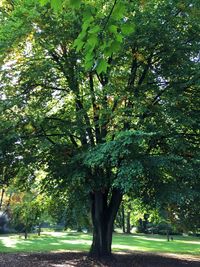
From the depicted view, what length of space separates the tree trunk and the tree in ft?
0.14

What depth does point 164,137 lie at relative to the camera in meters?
12.3

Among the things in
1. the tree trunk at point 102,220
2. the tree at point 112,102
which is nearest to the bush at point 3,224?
the tree trunk at point 102,220

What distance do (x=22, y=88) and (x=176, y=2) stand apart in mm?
6319

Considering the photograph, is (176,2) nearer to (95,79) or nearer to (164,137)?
(164,137)

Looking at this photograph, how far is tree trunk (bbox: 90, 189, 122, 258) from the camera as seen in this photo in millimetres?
15008

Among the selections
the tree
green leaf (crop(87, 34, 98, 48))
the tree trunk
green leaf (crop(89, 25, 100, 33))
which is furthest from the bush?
green leaf (crop(89, 25, 100, 33))

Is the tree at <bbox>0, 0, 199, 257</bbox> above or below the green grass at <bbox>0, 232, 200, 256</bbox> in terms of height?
above

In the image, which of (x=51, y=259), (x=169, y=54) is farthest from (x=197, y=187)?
(x=51, y=259)

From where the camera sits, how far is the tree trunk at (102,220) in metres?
15.0

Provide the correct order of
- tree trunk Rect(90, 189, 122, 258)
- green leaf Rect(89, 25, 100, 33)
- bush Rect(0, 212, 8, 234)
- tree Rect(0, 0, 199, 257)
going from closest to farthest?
green leaf Rect(89, 25, 100, 33)
tree Rect(0, 0, 199, 257)
tree trunk Rect(90, 189, 122, 258)
bush Rect(0, 212, 8, 234)

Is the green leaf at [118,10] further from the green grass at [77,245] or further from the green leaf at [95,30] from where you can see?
the green grass at [77,245]

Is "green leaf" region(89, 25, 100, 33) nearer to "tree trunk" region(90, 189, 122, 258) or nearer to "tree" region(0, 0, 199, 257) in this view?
"tree" region(0, 0, 199, 257)

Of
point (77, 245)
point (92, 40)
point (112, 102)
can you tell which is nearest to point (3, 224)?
point (77, 245)

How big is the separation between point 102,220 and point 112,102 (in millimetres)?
5316
